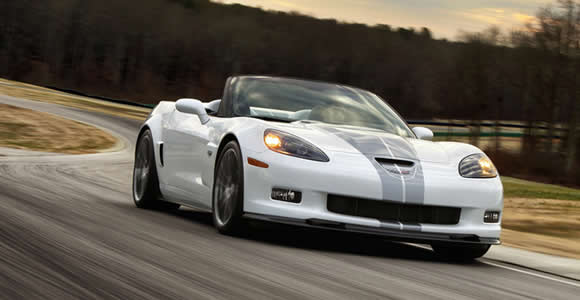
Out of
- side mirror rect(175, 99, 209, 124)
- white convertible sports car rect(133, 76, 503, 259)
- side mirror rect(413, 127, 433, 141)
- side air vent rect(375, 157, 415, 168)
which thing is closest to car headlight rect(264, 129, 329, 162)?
white convertible sports car rect(133, 76, 503, 259)

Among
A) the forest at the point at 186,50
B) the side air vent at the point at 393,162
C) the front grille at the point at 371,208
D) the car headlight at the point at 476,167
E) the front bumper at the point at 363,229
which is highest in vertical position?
the side air vent at the point at 393,162

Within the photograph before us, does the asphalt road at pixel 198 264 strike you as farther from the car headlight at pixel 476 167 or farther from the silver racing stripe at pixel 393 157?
the car headlight at pixel 476 167

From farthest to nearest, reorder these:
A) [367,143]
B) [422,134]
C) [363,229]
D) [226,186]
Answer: [422,134]
[226,186]
[367,143]
[363,229]

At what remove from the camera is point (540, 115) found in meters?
56.1

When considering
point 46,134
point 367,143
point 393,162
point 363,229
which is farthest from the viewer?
point 46,134

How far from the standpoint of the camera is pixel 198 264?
15.4 ft

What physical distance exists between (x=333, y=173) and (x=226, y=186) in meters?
0.94

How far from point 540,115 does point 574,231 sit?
46.1 meters

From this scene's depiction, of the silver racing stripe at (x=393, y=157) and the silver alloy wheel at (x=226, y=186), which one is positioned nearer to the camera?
the silver racing stripe at (x=393, y=157)

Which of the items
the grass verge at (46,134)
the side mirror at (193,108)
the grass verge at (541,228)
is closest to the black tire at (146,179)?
the side mirror at (193,108)

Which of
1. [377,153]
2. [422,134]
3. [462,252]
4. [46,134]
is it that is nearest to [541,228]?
[422,134]

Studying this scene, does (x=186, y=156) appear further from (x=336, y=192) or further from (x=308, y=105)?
(x=336, y=192)

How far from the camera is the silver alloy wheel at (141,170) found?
27.7ft

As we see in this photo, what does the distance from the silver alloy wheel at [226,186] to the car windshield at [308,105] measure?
56cm
